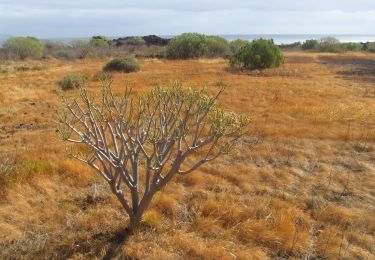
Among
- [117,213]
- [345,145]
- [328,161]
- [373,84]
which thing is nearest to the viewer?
[117,213]

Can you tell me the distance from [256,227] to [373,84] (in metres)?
15.5

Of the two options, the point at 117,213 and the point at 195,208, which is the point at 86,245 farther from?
the point at 195,208

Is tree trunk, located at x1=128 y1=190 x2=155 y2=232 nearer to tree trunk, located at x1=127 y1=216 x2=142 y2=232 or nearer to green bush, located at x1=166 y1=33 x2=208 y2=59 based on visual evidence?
tree trunk, located at x1=127 y1=216 x2=142 y2=232

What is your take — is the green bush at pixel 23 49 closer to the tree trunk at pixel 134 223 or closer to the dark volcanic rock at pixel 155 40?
the dark volcanic rock at pixel 155 40

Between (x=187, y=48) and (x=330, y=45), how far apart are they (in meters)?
24.3

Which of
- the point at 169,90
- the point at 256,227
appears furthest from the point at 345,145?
the point at 169,90

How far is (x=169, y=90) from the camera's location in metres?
4.87

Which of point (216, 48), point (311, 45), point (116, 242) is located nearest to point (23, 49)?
point (216, 48)

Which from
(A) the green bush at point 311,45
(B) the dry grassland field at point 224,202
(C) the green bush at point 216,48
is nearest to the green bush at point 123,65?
(B) the dry grassland field at point 224,202

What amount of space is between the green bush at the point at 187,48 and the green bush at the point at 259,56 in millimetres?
14421

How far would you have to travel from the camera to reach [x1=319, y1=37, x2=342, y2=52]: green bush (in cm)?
5173

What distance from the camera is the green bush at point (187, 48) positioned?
37938 mm

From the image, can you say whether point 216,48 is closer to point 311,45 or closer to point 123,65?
point 123,65

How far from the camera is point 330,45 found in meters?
52.9
